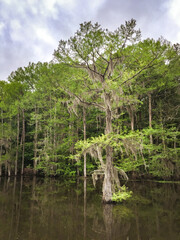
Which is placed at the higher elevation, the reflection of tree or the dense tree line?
the dense tree line

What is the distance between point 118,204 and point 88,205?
58.4 inches

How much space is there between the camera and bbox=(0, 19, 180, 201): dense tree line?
892 centimetres

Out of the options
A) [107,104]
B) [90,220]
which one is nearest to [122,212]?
[90,220]

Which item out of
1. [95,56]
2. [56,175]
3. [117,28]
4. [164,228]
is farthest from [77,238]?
[56,175]

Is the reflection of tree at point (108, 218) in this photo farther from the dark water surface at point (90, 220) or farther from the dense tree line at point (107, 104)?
the dense tree line at point (107, 104)

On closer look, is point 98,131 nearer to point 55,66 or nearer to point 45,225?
point 55,66

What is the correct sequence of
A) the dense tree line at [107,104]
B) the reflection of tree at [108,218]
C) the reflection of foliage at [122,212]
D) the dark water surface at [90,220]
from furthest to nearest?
the dense tree line at [107,104] < the reflection of foliage at [122,212] < the reflection of tree at [108,218] < the dark water surface at [90,220]

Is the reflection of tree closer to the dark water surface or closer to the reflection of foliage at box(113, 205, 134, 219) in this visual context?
the dark water surface

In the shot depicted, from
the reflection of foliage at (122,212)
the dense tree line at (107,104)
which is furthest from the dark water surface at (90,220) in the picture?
the dense tree line at (107,104)

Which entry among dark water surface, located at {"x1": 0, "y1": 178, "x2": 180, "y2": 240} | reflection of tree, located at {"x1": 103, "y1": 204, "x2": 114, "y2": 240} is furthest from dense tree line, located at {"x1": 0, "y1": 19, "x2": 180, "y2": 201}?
dark water surface, located at {"x1": 0, "y1": 178, "x2": 180, "y2": 240}

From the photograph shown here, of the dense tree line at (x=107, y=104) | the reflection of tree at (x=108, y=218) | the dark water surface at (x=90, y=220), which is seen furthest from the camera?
the dense tree line at (x=107, y=104)

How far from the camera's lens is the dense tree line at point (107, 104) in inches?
351

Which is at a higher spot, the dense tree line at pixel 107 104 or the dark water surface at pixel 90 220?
the dense tree line at pixel 107 104

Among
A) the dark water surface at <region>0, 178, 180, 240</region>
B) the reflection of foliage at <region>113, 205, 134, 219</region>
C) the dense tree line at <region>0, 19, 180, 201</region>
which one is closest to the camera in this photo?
the dark water surface at <region>0, 178, 180, 240</region>
